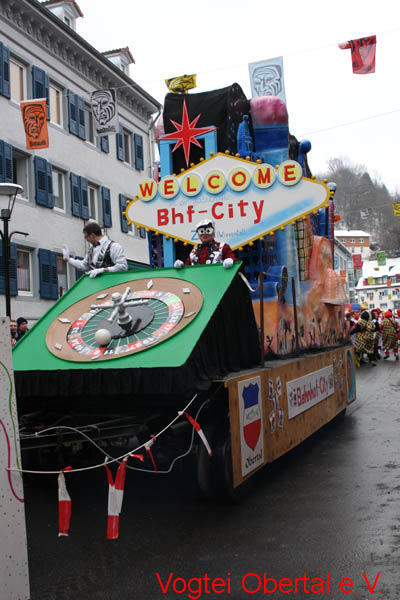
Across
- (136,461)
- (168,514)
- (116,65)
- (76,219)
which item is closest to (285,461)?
(136,461)

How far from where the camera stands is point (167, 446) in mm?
5973

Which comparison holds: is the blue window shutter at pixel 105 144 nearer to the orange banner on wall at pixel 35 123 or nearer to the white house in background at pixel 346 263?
the orange banner on wall at pixel 35 123

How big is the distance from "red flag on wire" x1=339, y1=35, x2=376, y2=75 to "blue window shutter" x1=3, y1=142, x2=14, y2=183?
36.1 ft

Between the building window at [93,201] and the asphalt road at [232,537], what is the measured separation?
822 inches

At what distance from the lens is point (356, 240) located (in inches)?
4033

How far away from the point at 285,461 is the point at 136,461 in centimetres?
170

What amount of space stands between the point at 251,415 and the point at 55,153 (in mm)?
19812

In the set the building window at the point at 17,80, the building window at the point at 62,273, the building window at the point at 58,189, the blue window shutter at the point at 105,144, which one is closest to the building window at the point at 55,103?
the building window at the point at 17,80

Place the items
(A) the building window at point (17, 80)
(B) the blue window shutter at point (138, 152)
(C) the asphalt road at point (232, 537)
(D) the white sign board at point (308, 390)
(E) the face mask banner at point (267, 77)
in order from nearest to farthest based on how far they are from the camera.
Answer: (C) the asphalt road at point (232, 537), (D) the white sign board at point (308, 390), (E) the face mask banner at point (267, 77), (A) the building window at point (17, 80), (B) the blue window shutter at point (138, 152)

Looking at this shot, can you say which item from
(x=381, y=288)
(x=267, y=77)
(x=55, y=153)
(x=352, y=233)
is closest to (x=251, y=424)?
(x=267, y=77)

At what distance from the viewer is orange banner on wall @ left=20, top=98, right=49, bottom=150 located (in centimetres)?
1738

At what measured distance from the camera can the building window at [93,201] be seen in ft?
88.7

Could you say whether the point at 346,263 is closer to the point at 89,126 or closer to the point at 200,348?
the point at 89,126

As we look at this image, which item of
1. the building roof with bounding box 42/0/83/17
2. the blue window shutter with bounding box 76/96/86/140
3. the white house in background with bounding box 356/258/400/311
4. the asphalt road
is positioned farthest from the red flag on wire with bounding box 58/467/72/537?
the white house in background with bounding box 356/258/400/311
